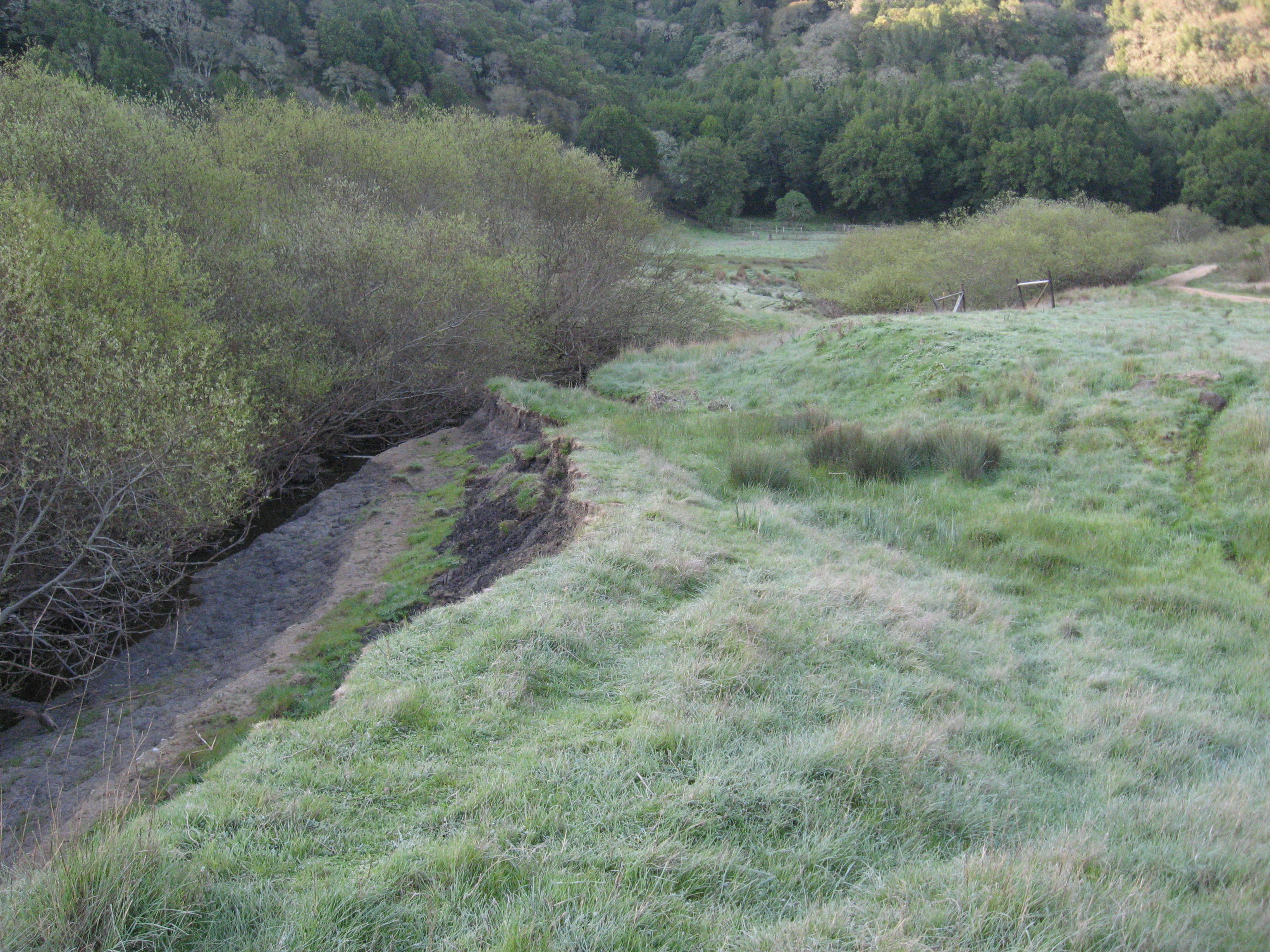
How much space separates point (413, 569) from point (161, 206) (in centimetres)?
893

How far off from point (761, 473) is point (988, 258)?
25.4 metres

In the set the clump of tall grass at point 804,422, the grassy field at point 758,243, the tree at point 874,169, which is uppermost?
the tree at point 874,169

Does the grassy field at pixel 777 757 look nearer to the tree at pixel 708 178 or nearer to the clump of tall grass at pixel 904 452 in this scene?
the clump of tall grass at pixel 904 452

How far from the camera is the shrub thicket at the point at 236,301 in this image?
318 inches

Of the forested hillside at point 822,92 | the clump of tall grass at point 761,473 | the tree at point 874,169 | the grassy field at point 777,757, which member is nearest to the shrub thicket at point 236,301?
the grassy field at point 777,757

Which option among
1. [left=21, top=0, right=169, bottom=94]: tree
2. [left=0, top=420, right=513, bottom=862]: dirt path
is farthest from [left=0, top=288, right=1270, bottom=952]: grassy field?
[left=21, top=0, right=169, bottom=94]: tree

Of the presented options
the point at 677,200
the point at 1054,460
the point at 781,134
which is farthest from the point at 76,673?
the point at 781,134

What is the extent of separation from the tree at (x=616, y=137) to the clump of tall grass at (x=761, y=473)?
5990 centimetres

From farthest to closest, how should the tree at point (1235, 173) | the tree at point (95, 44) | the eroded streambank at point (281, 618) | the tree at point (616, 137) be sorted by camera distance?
the tree at point (616, 137) < the tree at point (1235, 173) < the tree at point (95, 44) < the eroded streambank at point (281, 618)

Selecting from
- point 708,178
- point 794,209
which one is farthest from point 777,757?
point 794,209

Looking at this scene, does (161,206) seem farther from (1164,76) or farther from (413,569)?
(1164,76)

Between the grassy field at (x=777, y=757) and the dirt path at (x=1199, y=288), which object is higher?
the dirt path at (x=1199, y=288)

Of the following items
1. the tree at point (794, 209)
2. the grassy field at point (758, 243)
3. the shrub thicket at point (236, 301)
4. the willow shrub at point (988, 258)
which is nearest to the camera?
the shrub thicket at point (236, 301)

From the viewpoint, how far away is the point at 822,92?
99.0 metres
